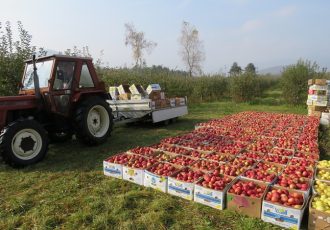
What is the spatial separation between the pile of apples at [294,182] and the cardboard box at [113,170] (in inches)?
97.5

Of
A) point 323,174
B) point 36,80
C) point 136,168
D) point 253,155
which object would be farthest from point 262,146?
point 36,80

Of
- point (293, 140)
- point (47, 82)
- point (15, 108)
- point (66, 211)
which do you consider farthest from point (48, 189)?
point (293, 140)

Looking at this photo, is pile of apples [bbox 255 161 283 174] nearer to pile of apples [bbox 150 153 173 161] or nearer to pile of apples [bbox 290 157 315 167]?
pile of apples [bbox 290 157 315 167]

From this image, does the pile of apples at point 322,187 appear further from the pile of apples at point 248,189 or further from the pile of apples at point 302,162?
the pile of apples at point 302,162

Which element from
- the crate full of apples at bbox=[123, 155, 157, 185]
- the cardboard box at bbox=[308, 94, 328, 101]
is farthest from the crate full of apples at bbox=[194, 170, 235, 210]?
the cardboard box at bbox=[308, 94, 328, 101]

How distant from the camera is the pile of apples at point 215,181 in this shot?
378cm

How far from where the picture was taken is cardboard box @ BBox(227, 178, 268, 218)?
339 centimetres

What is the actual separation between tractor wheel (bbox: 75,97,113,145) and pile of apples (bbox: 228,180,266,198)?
3780 mm

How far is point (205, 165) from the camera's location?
183 inches

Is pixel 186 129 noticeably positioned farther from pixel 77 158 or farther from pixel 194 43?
pixel 194 43

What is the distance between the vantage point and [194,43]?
1784 inches

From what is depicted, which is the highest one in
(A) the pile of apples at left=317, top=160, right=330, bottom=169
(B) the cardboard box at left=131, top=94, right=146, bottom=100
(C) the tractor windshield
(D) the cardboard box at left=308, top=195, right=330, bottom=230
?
(C) the tractor windshield

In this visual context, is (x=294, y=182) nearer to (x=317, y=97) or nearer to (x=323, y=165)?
(x=323, y=165)

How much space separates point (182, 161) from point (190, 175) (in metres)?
0.71
